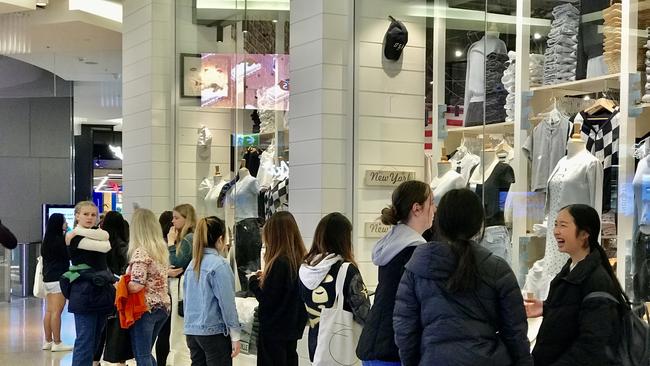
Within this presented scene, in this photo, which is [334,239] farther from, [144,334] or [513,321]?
[144,334]

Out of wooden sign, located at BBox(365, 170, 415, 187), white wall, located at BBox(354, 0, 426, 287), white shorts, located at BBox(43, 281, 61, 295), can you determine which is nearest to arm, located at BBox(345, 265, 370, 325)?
white wall, located at BBox(354, 0, 426, 287)

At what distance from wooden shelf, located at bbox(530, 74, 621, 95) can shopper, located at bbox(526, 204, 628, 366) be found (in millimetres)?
1171

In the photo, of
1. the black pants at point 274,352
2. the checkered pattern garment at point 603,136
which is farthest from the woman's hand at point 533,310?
the black pants at point 274,352

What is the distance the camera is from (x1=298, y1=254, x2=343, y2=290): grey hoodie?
4.29 meters

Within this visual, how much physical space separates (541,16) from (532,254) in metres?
1.36

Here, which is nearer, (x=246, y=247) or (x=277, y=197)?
(x=277, y=197)

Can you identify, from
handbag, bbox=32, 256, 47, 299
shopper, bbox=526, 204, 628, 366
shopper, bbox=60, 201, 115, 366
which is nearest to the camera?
shopper, bbox=526, 204, 628, 366

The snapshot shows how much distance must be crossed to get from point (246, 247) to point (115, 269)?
1.08 m

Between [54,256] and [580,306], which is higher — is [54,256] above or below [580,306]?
below

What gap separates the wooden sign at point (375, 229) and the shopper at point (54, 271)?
336 centimetres

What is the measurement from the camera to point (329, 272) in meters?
4.28

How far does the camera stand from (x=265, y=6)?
278 inches

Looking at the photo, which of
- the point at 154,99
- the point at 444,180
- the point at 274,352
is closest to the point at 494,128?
the point at 444,180

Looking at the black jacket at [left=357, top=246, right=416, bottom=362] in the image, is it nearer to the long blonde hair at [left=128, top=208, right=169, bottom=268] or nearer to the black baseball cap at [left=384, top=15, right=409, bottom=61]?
the long blonde hair at [left=128, top=208, right=169, bottom=268]
